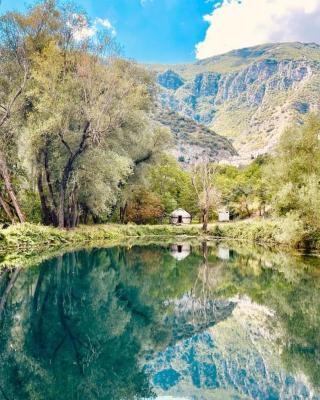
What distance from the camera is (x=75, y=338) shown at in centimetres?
932

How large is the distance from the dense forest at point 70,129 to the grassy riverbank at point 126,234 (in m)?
1.22

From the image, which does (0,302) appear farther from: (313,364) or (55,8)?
(55,8)

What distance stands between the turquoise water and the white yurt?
55.7 meters

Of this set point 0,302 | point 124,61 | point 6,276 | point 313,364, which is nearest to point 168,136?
point 124,61

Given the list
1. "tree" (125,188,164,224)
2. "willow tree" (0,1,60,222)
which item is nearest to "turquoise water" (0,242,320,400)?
"willow tree" (0,1,60,222)

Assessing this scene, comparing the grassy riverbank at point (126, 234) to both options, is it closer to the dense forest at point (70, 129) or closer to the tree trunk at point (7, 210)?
the dense forest at point (70, 129)

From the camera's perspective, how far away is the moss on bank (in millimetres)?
27939

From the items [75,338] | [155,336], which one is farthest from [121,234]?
[75,338]

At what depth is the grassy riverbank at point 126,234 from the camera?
92.1 feet

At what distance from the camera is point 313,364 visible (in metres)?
8.48

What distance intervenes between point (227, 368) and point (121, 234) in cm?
3784

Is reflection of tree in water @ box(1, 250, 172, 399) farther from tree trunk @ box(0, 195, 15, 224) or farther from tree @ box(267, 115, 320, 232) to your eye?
tree @ box(267, 115, 320, 232)

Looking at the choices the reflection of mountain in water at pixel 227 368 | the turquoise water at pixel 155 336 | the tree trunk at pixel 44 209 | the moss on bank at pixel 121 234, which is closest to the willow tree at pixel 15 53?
the moss on bank at pixel 121 234

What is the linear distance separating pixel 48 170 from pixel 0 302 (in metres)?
23.1
